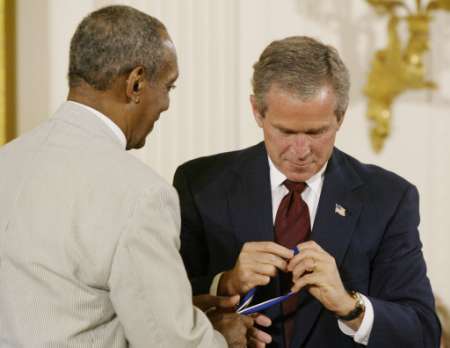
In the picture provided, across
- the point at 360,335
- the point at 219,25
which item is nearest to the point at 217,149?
the point at 219,25

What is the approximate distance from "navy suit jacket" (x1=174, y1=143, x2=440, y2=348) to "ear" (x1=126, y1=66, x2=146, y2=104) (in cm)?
44

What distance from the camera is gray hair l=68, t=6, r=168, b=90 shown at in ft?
4.98

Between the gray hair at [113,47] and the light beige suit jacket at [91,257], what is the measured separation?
6.1 inches

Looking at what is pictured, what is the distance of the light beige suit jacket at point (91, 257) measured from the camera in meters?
1.37

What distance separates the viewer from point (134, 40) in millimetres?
1526

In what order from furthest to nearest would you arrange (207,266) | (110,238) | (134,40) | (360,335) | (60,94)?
(60,94) → (207,266) → (360,335) → (134,40) → (110,238)

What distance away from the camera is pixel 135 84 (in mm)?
1539

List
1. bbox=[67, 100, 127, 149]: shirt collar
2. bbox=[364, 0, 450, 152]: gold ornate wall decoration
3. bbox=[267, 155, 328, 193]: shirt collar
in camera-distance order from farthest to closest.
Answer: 1. bbox=[364, 0, 450, 152]: gold ornate wall decoration
2. bbox=[267, 155, 328, 193]: shirt collar
3. bbox=[67, 100, 127, 149]: shirt collar

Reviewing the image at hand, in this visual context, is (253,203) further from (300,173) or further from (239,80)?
(239,80)

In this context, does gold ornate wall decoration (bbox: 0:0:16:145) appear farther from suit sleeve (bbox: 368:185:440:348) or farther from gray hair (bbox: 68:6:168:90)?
suit sleeve (bbox: 368:185:440:348)

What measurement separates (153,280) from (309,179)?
2.02ft

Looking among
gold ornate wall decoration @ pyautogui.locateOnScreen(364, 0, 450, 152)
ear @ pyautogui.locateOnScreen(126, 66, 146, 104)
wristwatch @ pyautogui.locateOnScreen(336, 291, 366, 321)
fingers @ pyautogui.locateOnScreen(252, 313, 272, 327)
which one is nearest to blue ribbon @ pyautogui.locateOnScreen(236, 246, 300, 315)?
fingers @ pyautogui.locateOnScreen(252, 313, 272, 327)

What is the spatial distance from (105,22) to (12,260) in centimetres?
46

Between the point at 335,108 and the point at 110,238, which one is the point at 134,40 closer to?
the point at 110,238
